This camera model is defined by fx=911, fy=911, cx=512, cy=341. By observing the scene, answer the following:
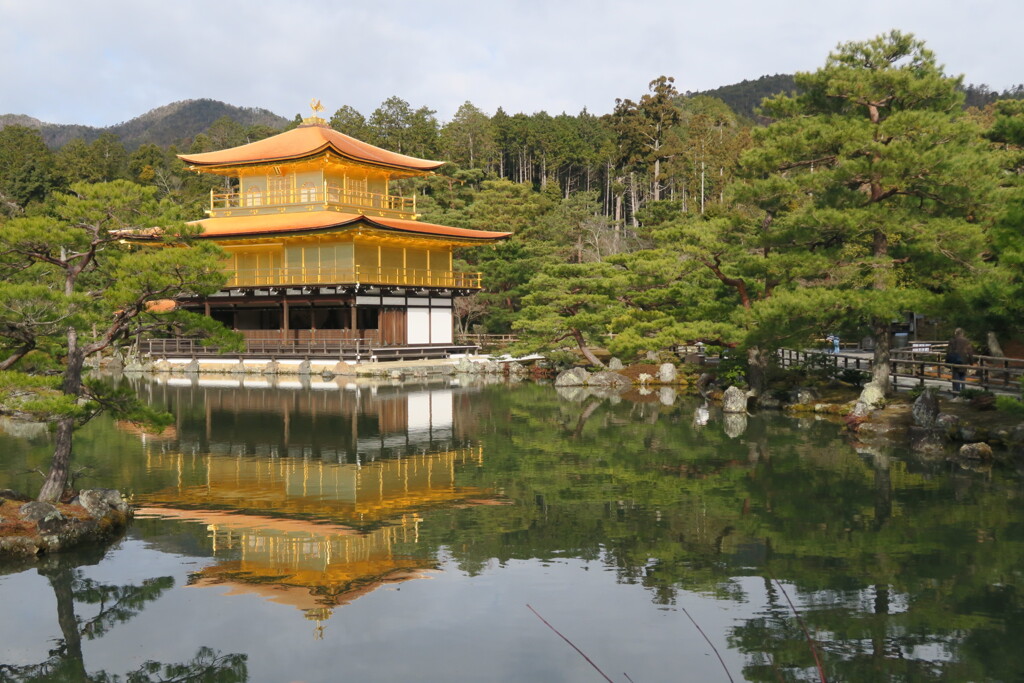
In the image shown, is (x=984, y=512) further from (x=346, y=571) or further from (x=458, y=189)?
(x=458, y=189)

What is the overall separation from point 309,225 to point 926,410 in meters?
26.1

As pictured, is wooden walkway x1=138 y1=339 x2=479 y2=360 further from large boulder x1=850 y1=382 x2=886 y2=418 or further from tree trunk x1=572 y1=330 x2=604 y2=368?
large boulder x1=850 y1=382 x2=886 y2=418

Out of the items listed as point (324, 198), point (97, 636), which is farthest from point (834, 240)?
point (324, 198)

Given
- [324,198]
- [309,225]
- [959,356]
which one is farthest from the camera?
[324,198]

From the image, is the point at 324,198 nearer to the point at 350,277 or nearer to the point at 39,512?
the point at 350,277

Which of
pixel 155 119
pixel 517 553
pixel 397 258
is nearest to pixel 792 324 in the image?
pixel 517 553

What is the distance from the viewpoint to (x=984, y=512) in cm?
1182

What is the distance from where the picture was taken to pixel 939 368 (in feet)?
72.6

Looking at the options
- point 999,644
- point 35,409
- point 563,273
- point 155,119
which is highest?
point 155,119

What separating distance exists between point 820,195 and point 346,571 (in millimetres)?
15190

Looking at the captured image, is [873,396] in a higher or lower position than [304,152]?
lower

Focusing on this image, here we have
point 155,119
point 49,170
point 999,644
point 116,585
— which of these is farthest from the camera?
point 155,119

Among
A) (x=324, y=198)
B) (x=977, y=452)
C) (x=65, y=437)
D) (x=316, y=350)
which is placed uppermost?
(x=324, y=198)

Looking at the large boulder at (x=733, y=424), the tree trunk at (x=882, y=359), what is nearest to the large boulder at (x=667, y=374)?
the large boulder at (x=733, y=424)
